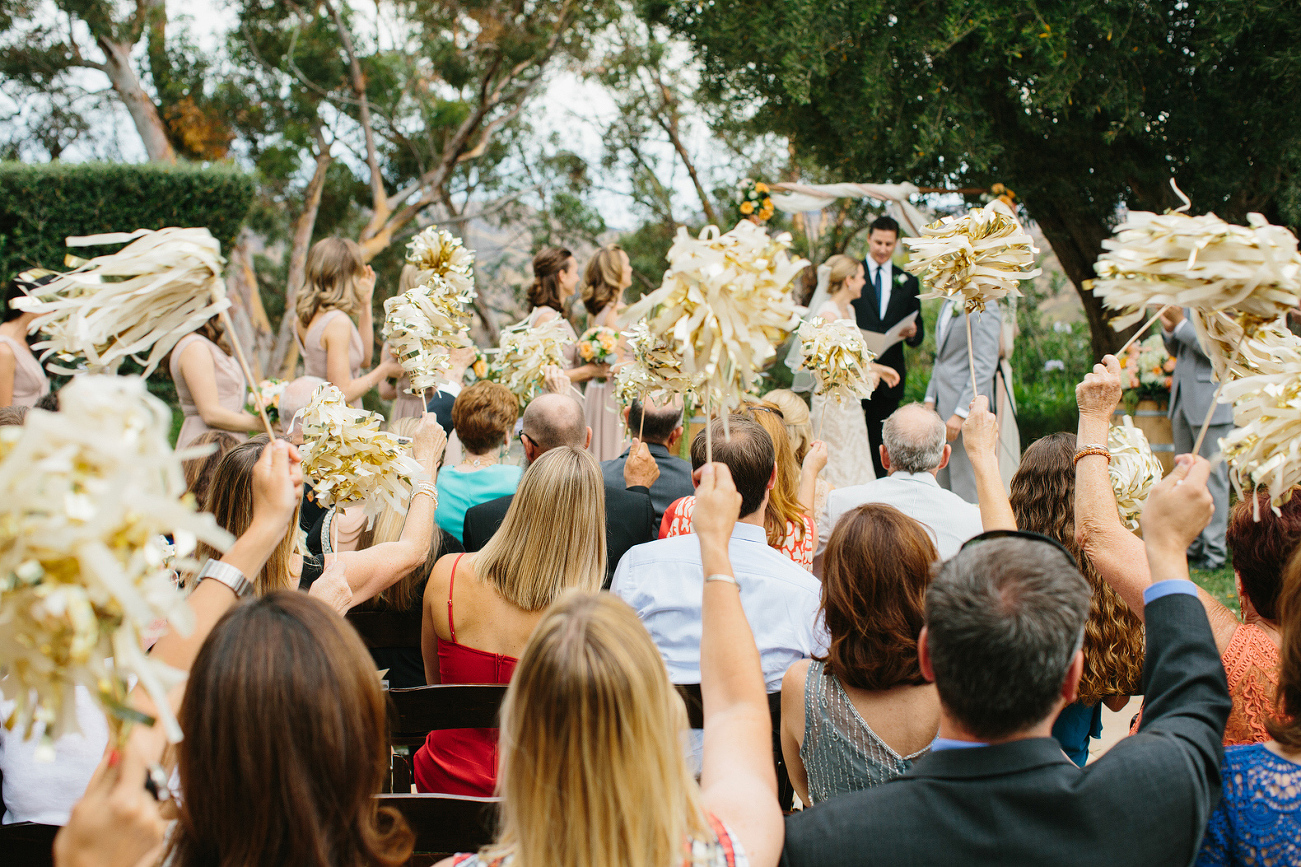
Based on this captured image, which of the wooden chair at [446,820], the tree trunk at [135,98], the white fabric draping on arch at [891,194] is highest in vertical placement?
the tree trunk at [135,98]

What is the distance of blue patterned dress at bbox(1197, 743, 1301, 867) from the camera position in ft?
5.08

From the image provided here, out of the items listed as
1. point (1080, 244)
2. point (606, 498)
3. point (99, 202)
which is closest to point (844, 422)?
point (1080, 244)

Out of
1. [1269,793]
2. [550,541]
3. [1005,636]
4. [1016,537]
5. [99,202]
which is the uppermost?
[99,202]

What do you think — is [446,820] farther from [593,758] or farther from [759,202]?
[759,202]

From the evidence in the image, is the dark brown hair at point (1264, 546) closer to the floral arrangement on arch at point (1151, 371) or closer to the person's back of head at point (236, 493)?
the person's back of head at point (236, 493)

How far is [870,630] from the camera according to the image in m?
2.16

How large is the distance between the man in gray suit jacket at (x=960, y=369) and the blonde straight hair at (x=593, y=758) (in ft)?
18.3

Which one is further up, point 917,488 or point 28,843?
point 917,488

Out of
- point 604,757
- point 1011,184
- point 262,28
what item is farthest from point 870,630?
point 262,28

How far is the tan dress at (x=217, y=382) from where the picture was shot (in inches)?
188

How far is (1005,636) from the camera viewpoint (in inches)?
56.7

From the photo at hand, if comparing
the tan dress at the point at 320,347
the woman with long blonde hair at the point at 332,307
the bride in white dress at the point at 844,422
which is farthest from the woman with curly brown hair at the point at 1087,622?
the bride in white dress at the point at 844,422

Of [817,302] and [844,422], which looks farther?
[817,302]

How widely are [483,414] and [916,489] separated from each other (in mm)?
1809
